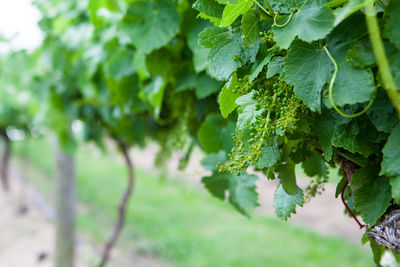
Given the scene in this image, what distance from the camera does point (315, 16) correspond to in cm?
43

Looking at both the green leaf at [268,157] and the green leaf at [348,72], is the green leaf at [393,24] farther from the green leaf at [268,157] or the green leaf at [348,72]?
the green leaf at [268,157]

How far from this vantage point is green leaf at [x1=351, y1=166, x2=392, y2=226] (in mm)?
507

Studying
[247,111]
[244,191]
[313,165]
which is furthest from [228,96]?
[244,191]

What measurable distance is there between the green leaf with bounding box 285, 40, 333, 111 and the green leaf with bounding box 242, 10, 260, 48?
65 mm

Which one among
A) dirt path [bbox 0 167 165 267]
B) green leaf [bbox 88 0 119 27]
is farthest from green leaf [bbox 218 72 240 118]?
dirt path [bbox 0 167 165 267]

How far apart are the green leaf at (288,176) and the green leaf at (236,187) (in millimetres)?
262

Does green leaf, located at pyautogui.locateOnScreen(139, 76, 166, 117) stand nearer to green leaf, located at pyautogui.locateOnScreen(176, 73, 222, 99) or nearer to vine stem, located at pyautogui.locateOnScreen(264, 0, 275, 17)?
green leaf, located at pyautogui.locateOnScreen(176, 73, 222, 99)

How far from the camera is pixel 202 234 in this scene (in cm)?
524

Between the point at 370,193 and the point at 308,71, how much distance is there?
22 cm

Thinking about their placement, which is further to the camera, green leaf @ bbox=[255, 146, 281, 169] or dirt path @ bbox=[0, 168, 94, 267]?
dirt path @ bbox=[0, 168, 94, 267]

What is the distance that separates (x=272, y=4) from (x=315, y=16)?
4.1 inches

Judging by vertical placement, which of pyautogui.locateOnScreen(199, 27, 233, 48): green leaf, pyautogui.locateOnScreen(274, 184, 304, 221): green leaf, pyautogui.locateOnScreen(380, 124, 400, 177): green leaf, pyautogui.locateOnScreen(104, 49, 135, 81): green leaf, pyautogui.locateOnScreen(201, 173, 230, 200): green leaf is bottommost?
pyautogui.locateOnScreen(201, 173, 230, 200): green leaf

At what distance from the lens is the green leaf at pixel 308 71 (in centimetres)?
43

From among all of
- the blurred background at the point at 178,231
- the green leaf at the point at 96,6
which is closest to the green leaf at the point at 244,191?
the green leaf at the point at 96,6
